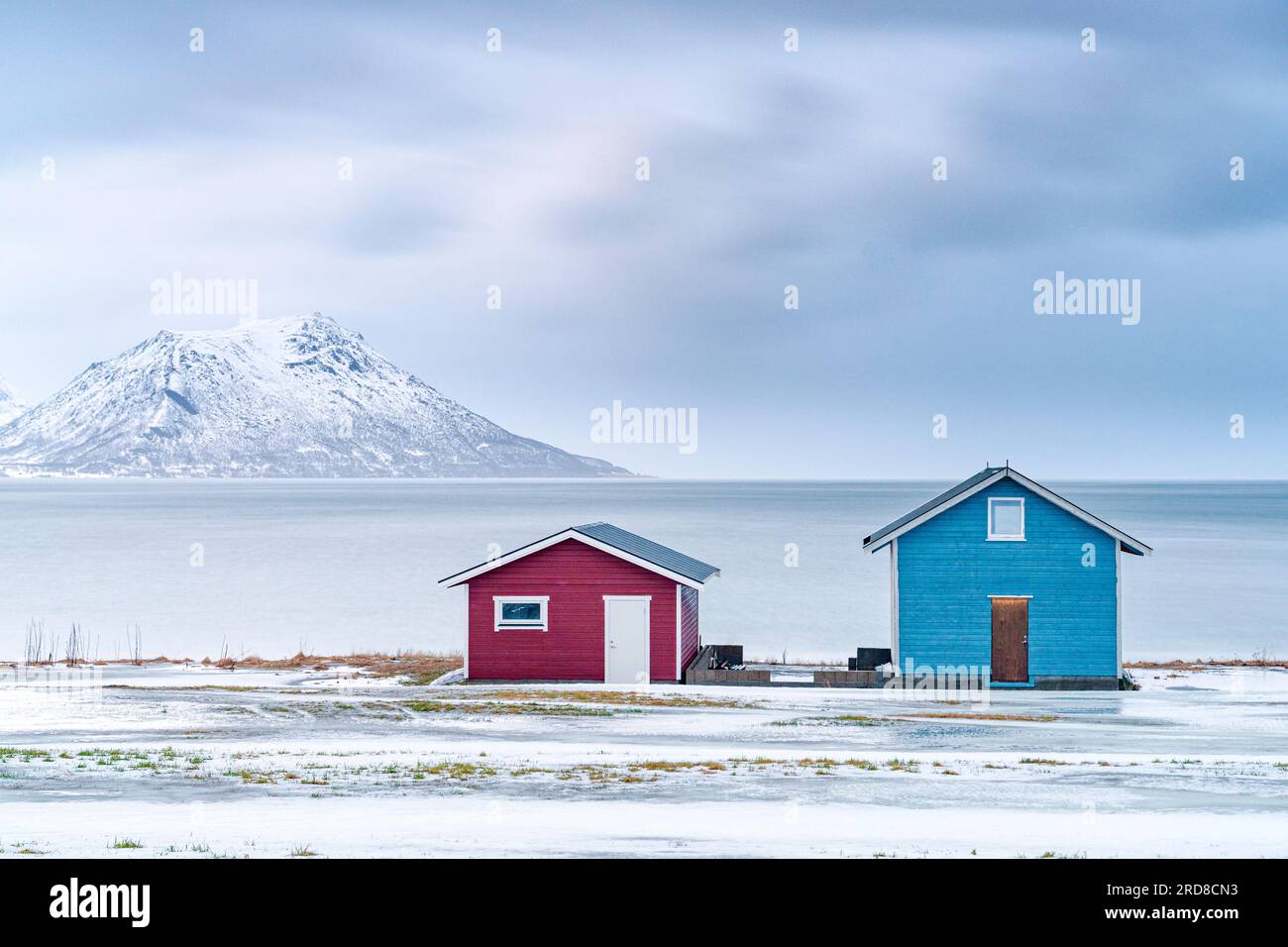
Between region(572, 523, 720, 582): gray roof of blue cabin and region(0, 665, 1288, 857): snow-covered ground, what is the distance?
3.72 metres

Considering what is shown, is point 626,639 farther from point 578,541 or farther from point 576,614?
point 578,541

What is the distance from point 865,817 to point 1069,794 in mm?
3884

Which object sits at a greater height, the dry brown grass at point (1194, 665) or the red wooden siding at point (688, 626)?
the red wooden siding at point (688, 626)

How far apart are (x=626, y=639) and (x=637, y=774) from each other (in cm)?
1496

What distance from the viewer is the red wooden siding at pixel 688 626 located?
35.7 m

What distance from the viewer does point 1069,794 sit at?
18.7 m

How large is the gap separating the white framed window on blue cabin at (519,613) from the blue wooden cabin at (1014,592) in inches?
374

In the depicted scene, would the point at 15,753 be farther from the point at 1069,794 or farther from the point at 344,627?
the point at 344,627

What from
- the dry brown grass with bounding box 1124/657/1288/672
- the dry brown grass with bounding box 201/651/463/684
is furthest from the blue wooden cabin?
the dry brown grass with bounding box 201/651/463/684

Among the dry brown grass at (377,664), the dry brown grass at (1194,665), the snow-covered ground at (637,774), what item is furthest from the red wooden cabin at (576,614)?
the dry brown grass at (1194,665)

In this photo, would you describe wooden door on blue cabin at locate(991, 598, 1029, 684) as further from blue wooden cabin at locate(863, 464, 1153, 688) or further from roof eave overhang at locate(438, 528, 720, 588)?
roof eave overhang at locate(438, 528, 720, 588)

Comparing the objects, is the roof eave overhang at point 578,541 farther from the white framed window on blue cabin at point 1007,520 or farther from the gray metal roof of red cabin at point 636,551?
the white framed window on blue cabin at point 1007,520

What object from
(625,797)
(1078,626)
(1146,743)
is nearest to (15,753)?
(625,797)

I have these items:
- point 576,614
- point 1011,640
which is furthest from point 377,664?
point 1011,640
